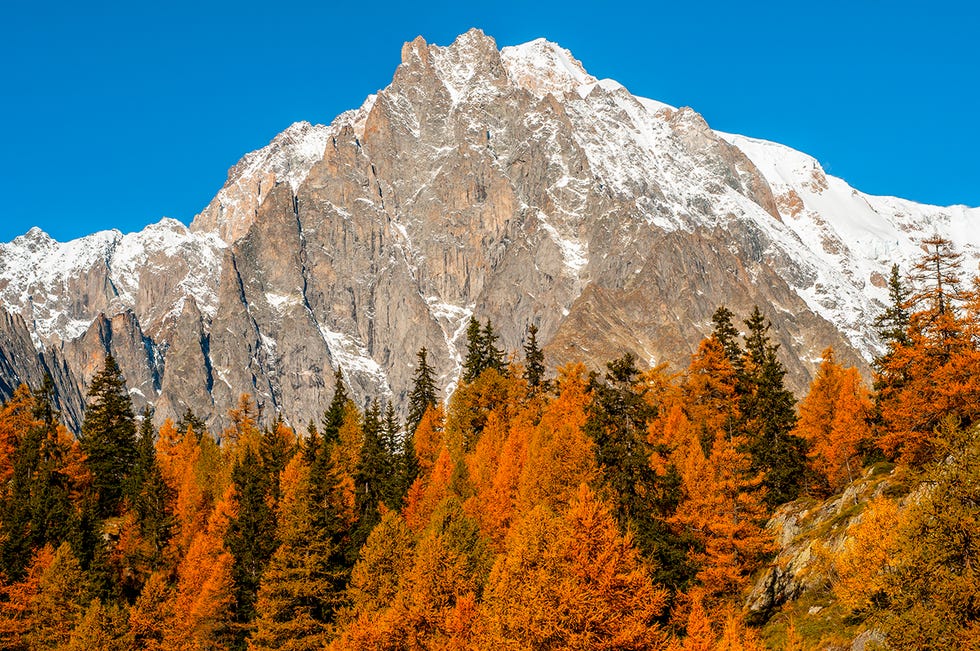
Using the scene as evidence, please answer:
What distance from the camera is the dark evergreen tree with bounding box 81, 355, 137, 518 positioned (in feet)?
237

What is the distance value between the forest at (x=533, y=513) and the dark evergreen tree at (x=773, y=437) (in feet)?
0.52

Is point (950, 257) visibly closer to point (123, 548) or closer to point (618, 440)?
point (618, 440)

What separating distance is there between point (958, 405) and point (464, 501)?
88.1ft

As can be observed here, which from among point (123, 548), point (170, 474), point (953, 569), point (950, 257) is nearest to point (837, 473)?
point (950, 257)

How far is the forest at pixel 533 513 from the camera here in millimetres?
29953

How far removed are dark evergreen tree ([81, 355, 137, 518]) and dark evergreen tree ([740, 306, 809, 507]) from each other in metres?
47.4

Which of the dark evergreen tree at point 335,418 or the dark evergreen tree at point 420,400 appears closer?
the dark evergreen tree at point 335,418

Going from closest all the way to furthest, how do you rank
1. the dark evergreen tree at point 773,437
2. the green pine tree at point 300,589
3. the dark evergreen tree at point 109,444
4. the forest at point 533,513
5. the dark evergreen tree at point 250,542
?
the forest at point 533,513, the dark evergreen tree at point 773,437, the green pine tree at point 300,589, the dark evergreen tree at point 250,542, the dark evergreen tree at point 109,444

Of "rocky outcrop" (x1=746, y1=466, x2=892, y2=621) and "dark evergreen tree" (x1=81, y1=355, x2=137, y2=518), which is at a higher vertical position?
"dark evergreen tree" (x1=81, y1=355, x2=137, y2=518)

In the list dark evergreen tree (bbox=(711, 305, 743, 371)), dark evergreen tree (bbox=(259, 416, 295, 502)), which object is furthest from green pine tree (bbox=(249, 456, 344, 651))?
dark evergreen tree (bbox=(711, 305, 743, 371))

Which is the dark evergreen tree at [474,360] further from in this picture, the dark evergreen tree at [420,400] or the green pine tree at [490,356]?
the dark evergreen tree at [420,400]

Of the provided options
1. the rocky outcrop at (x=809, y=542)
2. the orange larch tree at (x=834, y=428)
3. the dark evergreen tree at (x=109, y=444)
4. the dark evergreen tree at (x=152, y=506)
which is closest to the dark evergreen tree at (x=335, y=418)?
the dark evergreen tree at (x=152, y=506)

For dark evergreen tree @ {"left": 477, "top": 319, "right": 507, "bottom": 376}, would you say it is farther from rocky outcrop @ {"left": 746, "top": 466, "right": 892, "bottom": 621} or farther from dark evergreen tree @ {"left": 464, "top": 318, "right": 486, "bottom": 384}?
rocky outcrop @ {"left": 746, "top": 466, "right": 892, "bottom": 621}

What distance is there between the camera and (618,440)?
42.6 metres
